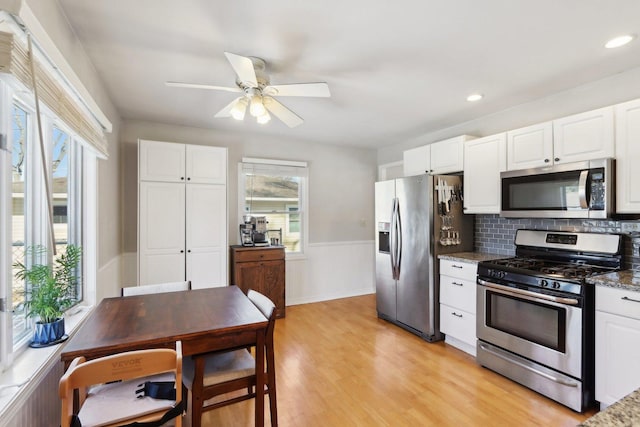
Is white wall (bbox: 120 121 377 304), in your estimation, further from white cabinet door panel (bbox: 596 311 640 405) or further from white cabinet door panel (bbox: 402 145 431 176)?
white cabinet door panel (bbox: 596 311 640 405)

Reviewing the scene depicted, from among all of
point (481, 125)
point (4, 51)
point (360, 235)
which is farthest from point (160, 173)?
point (481, 125)

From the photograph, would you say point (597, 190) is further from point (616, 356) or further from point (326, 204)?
point (326, 204)

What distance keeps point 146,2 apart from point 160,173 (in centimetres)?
207

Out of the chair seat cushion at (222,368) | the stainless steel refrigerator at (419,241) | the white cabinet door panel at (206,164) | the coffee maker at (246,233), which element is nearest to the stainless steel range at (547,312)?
the stainless steel refrigerator at (419,241)

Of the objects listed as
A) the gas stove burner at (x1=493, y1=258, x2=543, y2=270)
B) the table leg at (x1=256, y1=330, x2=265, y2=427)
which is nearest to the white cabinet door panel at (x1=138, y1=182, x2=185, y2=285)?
the table leg at (x1=256, y1=330, x2=265, y2=427)

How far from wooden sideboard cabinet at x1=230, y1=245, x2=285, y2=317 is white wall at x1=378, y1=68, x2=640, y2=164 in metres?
2.67

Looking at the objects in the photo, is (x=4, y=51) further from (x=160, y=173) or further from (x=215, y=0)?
(x=160, y=173)

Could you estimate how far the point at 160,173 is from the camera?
3402 millimetres

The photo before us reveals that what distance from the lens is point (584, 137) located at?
7.81ft

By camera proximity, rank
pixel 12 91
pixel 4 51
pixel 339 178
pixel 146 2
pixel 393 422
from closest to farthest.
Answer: pixel 4 51, pixel 12 91, pixel 146 2, pixel 393 422, pixel 339 178

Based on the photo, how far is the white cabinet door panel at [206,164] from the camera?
3525 millimetres

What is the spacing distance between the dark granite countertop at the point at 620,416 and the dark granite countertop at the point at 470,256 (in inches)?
85.7

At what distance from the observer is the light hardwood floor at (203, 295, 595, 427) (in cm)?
205

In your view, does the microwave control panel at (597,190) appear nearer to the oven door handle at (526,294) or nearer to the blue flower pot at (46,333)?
the oven door handle at (526,294)
